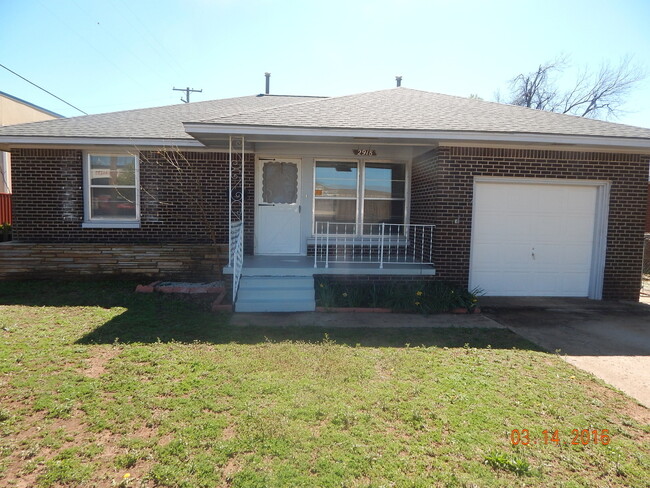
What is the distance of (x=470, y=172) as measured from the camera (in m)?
7.53

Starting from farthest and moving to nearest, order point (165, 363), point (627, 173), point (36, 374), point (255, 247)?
1. point (255, 247)
2. point (627, 173)
3. point (165, 363)
4. point (36, 374)

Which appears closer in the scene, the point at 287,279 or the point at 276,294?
the point at 276,294

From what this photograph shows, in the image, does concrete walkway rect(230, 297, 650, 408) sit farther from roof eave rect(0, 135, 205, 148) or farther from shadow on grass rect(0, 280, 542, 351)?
→ roof eave rect(0, 135, 205, 148)

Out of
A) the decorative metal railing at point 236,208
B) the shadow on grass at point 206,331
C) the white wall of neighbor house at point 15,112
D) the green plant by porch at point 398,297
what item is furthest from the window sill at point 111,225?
the white wall of neighbor house at point 15,112

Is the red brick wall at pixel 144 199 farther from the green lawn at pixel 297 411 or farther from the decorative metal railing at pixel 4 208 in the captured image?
the decorative metal railing at pixel 4 208

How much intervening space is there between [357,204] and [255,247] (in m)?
2.48

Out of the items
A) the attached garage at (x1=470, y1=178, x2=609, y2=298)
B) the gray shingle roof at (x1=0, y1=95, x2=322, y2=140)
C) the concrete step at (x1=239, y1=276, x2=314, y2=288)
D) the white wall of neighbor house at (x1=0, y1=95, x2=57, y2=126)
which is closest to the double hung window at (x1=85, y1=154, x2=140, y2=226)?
the gray shingle roof at (x1=0, y1=95, x2=322, y2=140)

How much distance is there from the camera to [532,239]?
312 inches

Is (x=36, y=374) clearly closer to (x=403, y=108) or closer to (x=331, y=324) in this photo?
(x=331, y=324)

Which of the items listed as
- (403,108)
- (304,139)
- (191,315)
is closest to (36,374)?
(191,315)

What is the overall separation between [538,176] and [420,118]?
8.21 feet

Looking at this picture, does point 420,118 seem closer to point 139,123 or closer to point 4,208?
point 139,123

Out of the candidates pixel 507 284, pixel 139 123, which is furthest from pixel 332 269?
pixel 139 123
